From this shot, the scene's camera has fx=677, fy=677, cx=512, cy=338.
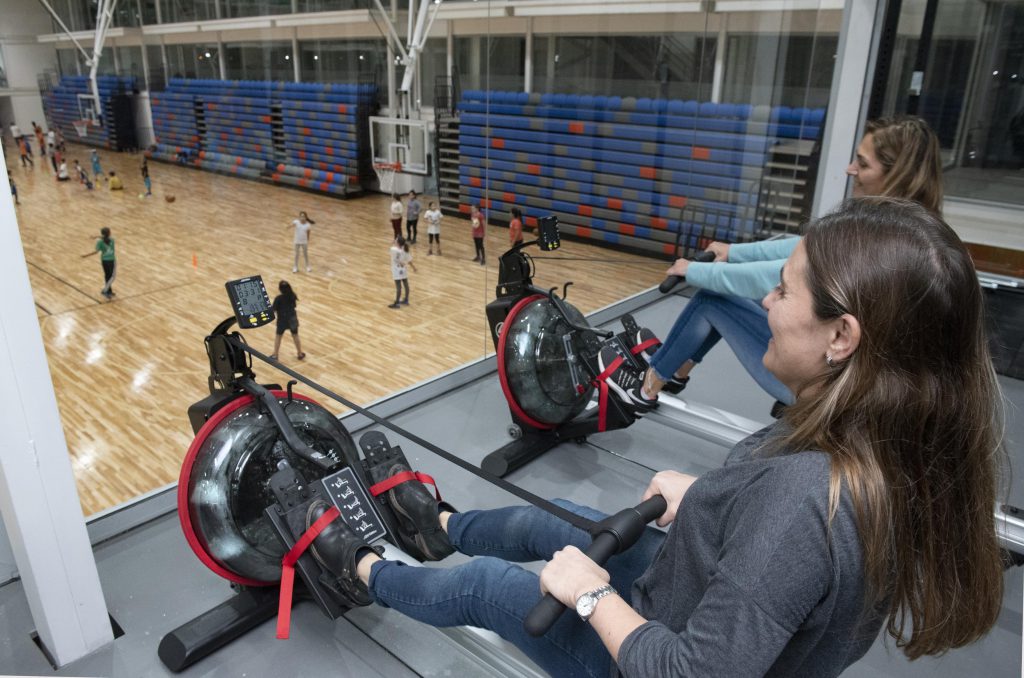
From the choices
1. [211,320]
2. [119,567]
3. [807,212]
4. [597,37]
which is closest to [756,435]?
[119,567]

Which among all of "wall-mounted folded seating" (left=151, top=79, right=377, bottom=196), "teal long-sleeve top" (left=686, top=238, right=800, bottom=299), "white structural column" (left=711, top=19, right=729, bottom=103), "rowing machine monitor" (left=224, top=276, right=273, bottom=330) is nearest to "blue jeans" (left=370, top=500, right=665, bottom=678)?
"rowing machine monitor" (left=224, top=276, right=273, bottom=330)

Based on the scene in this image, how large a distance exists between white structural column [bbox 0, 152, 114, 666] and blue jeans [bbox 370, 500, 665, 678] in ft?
3.28

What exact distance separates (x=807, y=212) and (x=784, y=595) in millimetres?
5240

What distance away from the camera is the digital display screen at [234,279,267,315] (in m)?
2.21

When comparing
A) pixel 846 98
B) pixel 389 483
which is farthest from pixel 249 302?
pixel 846 98

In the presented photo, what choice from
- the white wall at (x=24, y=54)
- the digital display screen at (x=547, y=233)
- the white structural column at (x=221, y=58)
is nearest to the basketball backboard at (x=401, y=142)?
the white structural column at (x=221, y=58)

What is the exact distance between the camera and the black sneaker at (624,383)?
123 inches

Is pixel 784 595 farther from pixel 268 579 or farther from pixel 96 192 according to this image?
pixel 96 192

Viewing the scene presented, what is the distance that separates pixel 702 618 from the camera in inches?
39.5

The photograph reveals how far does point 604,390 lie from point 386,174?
5.58ft

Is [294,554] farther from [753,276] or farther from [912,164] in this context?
[912,164]

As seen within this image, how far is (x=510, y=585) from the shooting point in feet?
4.90

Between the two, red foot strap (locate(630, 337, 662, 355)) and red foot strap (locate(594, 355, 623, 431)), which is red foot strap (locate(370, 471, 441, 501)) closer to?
red foot strap (locate(594, 355, 623, 431))

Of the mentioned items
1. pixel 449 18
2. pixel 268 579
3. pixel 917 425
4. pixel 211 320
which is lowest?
pixel 268 579
